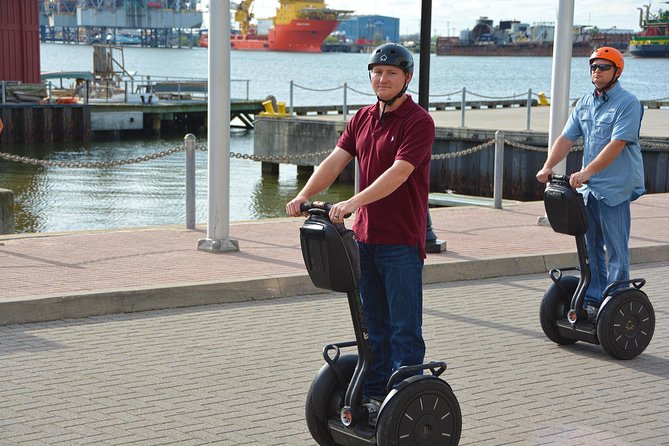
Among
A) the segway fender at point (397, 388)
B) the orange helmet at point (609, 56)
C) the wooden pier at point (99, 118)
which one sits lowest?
the wooden pier at point (99, 118)

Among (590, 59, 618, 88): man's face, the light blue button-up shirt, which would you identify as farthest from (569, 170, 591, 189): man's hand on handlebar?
(590, 59, 618, 88): man's face

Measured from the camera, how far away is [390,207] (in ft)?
16.7

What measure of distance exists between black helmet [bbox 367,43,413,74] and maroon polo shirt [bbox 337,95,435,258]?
17cm

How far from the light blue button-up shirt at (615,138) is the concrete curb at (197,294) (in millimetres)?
2787

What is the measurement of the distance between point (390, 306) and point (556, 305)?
2.62 meters

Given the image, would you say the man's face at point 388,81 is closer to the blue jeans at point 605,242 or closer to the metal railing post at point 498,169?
the blue jeans at point 605,242

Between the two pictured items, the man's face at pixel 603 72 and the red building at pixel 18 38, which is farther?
the red building at pixel 18 38

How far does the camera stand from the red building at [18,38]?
36.1 meters

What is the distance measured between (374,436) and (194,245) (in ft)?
19.7

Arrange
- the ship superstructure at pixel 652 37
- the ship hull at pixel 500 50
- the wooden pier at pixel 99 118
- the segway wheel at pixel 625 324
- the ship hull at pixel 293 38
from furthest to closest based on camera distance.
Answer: the ship hull at pixel 500 50, the ship hull at pixel 293 38, the ship superstructure at pixel 652 37, the wooden pier at pixel 99 118, the segway wheel at pixel 625 324

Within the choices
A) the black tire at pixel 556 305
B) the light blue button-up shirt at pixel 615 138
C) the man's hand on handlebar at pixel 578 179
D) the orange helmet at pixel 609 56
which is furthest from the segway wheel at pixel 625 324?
the orange helmet at pixel 609 56

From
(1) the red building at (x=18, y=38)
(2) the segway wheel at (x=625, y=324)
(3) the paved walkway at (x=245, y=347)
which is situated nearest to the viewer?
(3) the paved walkway at (x=245, y=347)

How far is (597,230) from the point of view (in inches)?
284

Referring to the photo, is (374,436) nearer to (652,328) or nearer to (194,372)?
(194,372)
